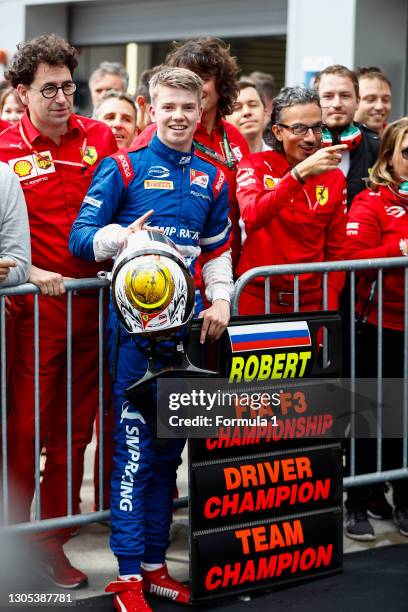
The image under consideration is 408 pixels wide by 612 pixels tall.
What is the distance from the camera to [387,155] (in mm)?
5398

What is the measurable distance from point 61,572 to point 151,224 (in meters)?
1.59

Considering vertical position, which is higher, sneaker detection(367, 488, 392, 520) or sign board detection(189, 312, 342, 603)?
sign board detection(189, 312, 342, 603)

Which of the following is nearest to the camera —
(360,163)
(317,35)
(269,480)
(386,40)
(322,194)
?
(269,480)

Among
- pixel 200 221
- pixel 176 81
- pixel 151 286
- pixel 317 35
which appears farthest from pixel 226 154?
pixel 317 35

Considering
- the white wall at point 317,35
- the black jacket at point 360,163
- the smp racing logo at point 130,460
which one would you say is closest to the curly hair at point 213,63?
the black jacket at point 360,163

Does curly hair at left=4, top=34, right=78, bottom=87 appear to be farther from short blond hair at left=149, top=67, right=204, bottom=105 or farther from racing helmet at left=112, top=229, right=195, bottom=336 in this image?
racing helmet at left=112, top=229, right=195, bottom=336

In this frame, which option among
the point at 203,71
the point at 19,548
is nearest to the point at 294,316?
the point at 203,71

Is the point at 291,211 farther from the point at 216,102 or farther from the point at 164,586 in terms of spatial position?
the point at 164,586

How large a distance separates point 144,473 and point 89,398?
0.58m

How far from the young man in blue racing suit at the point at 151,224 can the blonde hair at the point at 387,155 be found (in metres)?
1.28

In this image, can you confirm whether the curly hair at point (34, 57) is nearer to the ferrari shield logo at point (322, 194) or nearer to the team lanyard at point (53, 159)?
the team lanyard at point (53, 159)

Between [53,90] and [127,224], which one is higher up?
[53,90]

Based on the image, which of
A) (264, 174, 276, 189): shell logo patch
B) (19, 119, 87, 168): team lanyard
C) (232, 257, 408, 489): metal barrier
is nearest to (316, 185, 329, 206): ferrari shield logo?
(264, 174, 276, 189): shell logo patch

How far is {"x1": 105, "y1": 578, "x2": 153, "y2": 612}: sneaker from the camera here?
423 cm
